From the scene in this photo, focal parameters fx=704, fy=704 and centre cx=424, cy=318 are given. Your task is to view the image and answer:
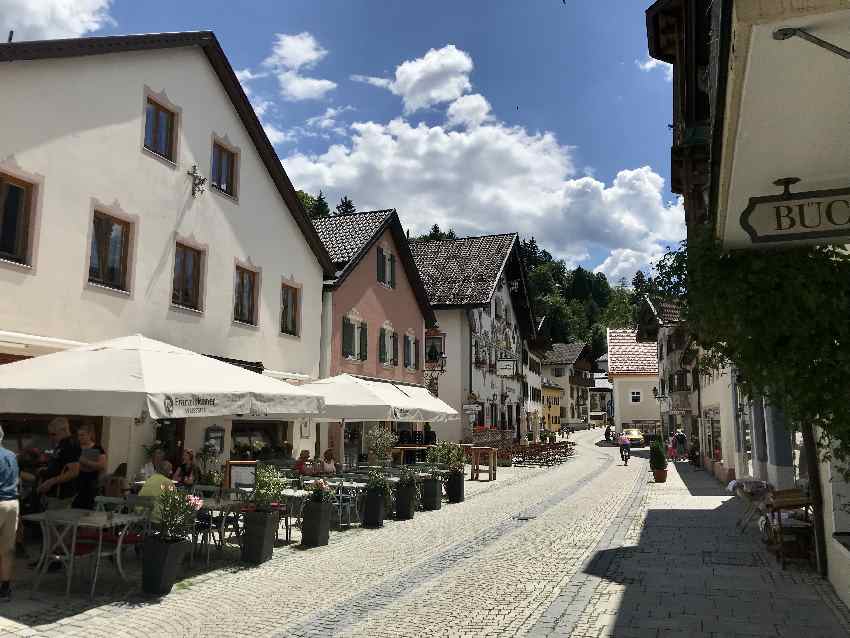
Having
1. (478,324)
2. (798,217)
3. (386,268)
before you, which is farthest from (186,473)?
(478,324)

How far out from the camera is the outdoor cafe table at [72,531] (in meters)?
7.48

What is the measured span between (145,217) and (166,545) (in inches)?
312

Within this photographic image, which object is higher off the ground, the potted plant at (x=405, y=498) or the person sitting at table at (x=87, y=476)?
the person sitting at table at (x=87, y=476)

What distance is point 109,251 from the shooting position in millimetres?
12797

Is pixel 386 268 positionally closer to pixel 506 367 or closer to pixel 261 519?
pixel 506 367

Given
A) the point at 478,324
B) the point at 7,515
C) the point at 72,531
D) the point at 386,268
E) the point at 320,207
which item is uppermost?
the point at 320,207

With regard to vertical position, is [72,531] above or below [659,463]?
above

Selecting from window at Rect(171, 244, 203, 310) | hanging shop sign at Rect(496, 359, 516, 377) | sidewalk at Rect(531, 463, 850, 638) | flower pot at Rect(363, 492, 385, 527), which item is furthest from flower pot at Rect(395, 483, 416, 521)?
hanging shop sign at Rect(496, 359, 516, 377)

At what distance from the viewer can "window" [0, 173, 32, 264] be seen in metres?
10.7

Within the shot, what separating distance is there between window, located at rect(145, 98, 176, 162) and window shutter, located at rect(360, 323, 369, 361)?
33.4 ft

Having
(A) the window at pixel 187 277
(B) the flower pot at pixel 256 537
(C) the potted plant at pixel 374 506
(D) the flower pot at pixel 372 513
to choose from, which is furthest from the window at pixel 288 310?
(B) the flower pot at pixel 256 537

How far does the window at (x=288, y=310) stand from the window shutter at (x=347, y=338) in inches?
110

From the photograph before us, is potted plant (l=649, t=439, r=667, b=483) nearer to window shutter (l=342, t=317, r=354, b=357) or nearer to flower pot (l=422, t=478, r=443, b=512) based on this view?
window shutter (l=342, t=317, r=354, b=357)

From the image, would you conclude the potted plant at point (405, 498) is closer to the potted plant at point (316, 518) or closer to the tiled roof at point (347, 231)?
the potted plant at point (316, 518)
